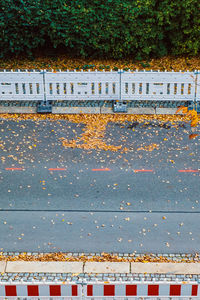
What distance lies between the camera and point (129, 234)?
381 inches

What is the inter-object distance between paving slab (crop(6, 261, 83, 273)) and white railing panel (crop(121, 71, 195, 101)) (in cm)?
622

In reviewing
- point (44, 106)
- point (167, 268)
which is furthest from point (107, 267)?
point (44, 106)

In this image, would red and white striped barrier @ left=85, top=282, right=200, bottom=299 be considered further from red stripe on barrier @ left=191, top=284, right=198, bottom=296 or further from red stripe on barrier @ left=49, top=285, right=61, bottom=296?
red stripe on barrier @ left=49, top=285, right=61, bottom=296

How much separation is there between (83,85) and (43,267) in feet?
20.4

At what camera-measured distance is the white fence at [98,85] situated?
1386cm

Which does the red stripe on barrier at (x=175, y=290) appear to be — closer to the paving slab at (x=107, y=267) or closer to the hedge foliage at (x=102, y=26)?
the paving slab at (x=107, y=267)

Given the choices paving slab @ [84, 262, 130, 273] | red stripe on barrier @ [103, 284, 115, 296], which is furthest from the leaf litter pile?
red stripe on barrier @ [103, 284, 115, 296]

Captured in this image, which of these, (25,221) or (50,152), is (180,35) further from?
(25,221)

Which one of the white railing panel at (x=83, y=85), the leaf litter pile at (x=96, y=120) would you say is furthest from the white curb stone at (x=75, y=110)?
the white railing panel at (x=83, y=85)

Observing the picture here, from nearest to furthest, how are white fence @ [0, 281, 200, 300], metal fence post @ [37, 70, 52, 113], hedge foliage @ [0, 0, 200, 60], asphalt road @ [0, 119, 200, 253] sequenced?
white fence @ [0, 281, 200, 300], asphalt road @ [0, 119, 200, 253], metal fence post @ [37, 70, 52, 113], hedge foliage @ [0, 0, 200, 60]

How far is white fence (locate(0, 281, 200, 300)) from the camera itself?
7.14 meters

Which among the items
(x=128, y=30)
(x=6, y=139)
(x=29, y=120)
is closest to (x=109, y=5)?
(x=128, y=30)

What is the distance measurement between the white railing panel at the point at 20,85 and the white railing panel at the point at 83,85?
228 millimetres

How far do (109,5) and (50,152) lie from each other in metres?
5.73
